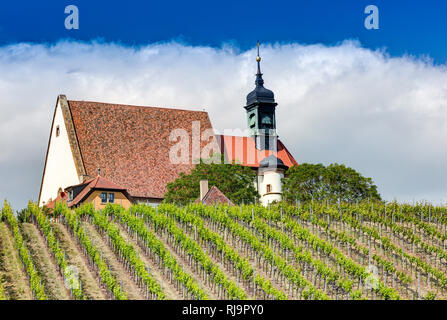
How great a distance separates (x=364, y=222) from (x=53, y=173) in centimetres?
2802

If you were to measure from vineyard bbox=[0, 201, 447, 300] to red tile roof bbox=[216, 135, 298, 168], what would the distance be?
23466 mm

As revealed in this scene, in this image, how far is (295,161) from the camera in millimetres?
73625

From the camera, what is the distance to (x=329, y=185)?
58.0 metres

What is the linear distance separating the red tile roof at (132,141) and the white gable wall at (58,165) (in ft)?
3.05

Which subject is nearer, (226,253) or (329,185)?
(226,253)

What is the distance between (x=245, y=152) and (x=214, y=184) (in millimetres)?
13250

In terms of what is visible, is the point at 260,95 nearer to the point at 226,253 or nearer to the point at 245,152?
the point at 245,152

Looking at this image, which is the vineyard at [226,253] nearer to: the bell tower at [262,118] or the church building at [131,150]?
the church building at [131,150]

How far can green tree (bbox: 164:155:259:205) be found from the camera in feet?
185

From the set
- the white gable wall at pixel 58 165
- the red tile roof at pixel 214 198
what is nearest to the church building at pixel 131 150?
the white gable wall at pixel 58 165

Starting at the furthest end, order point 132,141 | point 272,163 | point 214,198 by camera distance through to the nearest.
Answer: point 132,141 → point 272,163 → point 214,198

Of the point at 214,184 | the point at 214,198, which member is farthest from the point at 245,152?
the point at 214,198
